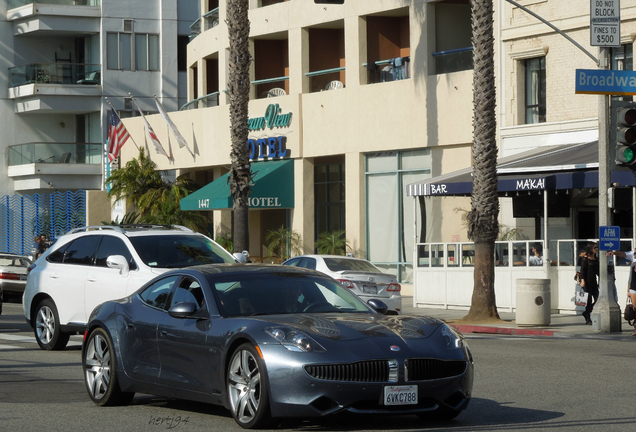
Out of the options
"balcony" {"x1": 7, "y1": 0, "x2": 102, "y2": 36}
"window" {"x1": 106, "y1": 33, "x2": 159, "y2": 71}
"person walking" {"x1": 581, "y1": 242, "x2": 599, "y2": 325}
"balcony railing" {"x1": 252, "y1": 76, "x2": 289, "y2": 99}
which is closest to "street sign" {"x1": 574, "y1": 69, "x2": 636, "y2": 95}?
"person walking" {"x1": 581, "y1": 242, "x2": 599, "y2": 325}

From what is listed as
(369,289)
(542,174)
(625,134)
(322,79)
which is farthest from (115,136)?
(625,134)

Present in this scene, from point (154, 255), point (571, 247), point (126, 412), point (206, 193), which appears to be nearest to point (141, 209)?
point (206, 193)

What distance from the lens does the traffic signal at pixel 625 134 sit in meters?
19.0

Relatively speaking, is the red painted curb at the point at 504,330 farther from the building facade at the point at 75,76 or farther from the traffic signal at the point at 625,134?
the building facade at the point at 75,76

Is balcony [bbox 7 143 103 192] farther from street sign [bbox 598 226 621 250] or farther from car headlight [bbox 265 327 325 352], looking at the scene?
car headlight [bbox 265 327 325 352]

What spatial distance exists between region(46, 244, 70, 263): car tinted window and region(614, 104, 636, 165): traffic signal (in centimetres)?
1013

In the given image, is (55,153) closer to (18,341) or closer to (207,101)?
(207,101)

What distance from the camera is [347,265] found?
23.0 metres

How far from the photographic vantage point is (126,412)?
9.84m

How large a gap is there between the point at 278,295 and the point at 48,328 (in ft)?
25.2

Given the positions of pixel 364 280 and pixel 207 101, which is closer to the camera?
pixel 364 280

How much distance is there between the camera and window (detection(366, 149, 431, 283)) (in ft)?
103

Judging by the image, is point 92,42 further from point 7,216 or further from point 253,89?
point 253,89

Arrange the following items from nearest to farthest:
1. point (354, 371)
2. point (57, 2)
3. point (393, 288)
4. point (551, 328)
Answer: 1. point (354, 371)
2. point (551, 328)
3. point (393, 288)
4. point (57, 2)
